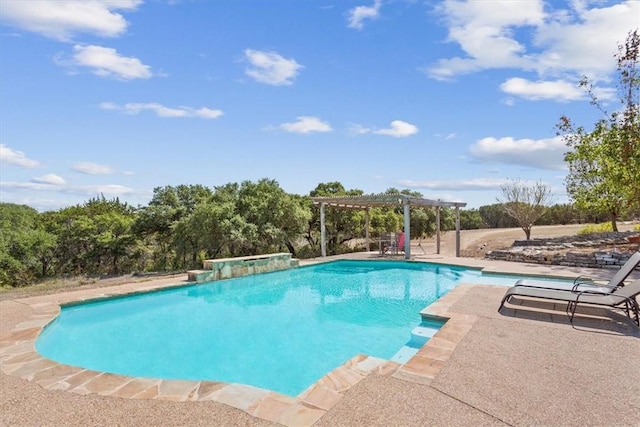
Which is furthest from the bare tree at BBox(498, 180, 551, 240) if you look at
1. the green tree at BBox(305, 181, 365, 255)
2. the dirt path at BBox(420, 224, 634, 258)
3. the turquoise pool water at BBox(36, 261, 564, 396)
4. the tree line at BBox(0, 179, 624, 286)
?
the turquoise pool water at BBox(36, 261, 564, 396)

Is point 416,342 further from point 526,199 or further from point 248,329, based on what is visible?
point 526,199

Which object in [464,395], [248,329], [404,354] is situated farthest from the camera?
[248,329]

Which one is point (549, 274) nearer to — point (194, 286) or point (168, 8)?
point (194, 286)

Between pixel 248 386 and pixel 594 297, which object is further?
pixel 594 297

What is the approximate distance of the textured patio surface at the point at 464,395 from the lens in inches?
108

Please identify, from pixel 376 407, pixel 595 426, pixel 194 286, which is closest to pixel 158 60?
pixel 194 286

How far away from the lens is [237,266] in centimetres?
1114

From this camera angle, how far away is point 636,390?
10.0 feet

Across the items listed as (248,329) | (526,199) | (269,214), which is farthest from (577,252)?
(269,214)

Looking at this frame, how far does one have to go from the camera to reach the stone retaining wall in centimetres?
1001

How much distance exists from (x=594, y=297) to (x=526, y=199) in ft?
51.4

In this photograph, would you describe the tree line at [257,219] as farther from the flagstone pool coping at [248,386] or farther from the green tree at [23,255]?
the flagstone pool coping at [248,386]

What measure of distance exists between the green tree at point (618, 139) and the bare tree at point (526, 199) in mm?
3682

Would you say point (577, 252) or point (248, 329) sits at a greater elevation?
point (577, 252)
